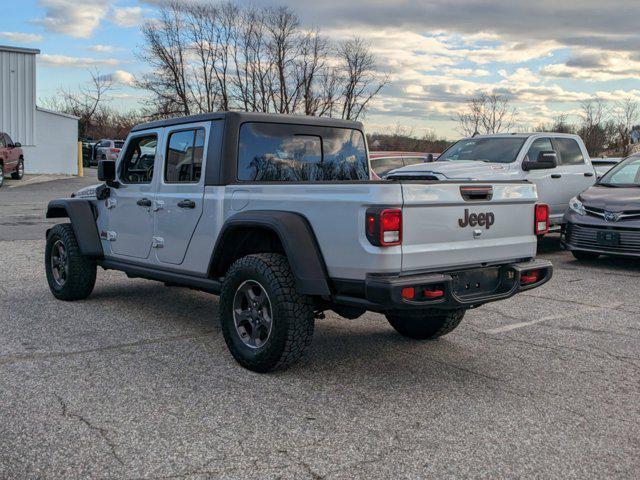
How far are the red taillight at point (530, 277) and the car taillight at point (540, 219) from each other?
1.05 feet

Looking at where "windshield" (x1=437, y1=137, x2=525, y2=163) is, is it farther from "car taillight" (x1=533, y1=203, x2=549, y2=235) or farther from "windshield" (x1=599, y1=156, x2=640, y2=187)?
"car taillight" (x1=533, y1=203, x2=549, y2=235)

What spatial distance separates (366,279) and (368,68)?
130 ft

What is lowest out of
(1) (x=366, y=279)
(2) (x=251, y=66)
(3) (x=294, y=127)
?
(1) (x=366, y=279)

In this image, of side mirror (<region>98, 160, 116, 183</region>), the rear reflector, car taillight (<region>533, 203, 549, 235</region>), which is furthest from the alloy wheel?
side mirror (<region>98, 160, 116, 183</region>)

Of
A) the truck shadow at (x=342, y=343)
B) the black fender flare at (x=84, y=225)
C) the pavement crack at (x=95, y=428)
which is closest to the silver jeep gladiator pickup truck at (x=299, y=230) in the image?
the truck shadow at (x=342, y=343)

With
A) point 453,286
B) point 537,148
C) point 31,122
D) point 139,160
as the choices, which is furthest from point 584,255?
point 31,122

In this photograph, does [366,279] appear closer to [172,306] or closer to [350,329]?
[350,329]

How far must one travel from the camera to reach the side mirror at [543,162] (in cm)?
1102

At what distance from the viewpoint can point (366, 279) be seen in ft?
14.2

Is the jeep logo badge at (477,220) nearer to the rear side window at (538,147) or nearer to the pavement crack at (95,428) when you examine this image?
the pavement crack at (95,428)

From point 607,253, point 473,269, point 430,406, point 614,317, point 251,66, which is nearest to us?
point 430,406

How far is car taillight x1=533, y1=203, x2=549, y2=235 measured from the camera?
5.22 metres

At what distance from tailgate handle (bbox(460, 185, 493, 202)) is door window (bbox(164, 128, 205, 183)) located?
2172 mm

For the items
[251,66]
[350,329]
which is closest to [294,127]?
[350,329]
